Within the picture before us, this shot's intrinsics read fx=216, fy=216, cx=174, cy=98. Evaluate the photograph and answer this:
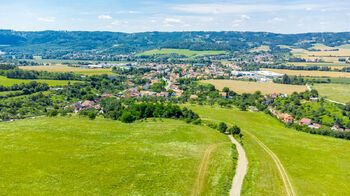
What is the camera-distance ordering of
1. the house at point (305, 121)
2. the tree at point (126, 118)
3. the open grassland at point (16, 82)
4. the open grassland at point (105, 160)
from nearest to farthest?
the open grassland at point (105, 160)
the tree at point (126, 118)
the house at point (305, 121)
the open grassland at point (16, 82)

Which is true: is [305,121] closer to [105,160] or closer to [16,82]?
[105,160]

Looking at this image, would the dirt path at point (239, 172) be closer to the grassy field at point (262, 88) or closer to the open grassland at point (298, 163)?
the open grassland at point (298, 163)

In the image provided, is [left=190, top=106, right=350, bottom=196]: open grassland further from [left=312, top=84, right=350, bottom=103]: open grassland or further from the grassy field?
[left=312, top=84, right=350, bottom=103]: open grassland

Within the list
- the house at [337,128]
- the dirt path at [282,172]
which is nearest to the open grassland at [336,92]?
the house at [337,128]

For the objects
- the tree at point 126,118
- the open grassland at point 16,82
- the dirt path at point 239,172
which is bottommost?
the dirt path at point 239,172

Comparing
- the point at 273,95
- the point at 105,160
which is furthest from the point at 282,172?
the point at 273,95

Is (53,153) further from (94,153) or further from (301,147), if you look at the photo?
(301,147)

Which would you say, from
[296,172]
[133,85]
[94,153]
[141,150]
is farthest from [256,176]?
[133,85]

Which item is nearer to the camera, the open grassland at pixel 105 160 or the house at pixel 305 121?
the open grassland at pixel 105 160
